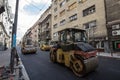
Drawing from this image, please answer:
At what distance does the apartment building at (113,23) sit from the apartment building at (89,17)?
2.76 feet

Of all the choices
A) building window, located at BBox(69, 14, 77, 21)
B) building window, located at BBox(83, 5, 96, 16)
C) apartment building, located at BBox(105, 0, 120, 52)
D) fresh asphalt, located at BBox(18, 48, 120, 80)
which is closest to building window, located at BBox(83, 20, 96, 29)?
building window, located at BBox(83, 5, 96, 16)

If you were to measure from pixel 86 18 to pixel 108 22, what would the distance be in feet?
20.9

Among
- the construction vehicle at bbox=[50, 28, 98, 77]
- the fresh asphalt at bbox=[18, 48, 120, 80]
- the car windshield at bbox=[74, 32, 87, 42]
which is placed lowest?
the fresh asphalt at bbox=[18, 48, 120, 80]

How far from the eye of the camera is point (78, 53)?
24.1 ft

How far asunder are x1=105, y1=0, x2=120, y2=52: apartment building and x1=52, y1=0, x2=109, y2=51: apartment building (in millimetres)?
842

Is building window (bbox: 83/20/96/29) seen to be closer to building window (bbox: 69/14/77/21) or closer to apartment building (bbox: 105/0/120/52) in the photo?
apartment building (bbox: 105/0/120/52)

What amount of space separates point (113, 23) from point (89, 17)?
6.57 metres

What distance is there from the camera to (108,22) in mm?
21500

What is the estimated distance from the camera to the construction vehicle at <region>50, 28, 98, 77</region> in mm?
7008

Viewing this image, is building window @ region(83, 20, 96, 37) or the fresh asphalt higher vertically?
building window @ region(83, 20, 96, 37)

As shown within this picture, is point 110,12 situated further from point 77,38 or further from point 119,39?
point 77,38

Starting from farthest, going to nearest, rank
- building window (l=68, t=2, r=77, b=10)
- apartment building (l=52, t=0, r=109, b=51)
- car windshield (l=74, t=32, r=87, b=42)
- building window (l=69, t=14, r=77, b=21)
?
building window (l=68, t=2, r=77, b=10) → building window (l=69, t=14, r=77, b=21) → apartment building (l=52, t=0, r=109, b=51) → car windshield (l=74, t=32, r=87, b=42)

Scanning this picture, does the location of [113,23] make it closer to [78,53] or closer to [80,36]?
[80,36]

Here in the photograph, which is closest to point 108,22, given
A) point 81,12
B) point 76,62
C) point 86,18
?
point 86,18
